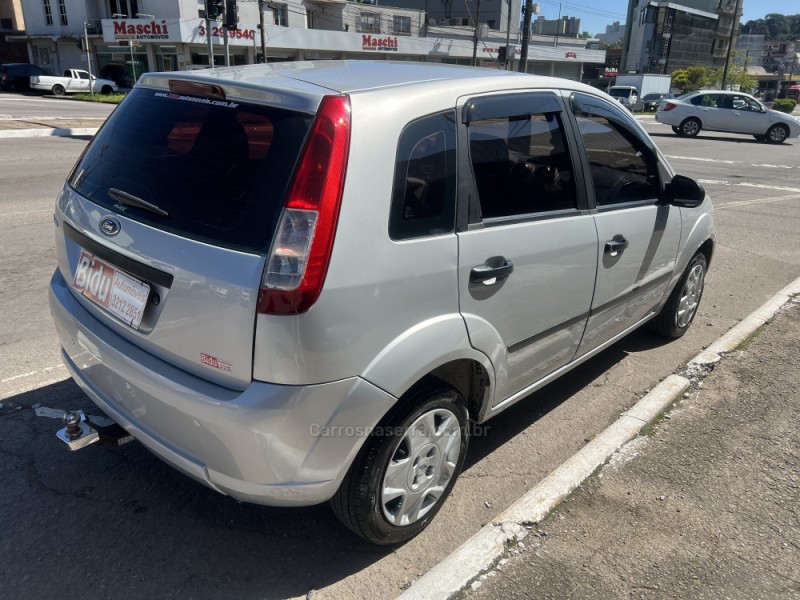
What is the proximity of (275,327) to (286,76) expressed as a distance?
1.10m

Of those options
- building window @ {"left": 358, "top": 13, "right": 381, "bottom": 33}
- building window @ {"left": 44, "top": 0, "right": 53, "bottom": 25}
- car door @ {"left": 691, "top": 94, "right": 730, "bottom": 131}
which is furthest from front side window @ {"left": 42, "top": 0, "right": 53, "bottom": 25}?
car door @ {"left": 691, "top": 94, "right": 730, "bottom": 131}

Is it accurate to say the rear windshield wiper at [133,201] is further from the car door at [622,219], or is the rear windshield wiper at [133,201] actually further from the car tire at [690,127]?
the car tire at [690,127]

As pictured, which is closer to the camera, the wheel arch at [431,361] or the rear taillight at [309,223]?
the rear taillight at [309,223]

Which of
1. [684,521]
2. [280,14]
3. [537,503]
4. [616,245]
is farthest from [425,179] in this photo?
[280,14]

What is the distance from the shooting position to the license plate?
237 centimetres

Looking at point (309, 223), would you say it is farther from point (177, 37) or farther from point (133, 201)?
point (177, 37)

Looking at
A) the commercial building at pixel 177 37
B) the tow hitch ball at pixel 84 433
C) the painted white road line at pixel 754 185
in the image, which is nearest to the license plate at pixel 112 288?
the tow hitch ball at pixel 84 433

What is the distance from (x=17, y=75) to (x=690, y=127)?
3750cm

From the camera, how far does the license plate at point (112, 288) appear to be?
7.77ft

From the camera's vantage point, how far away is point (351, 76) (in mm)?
2594

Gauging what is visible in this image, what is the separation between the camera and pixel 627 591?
2500 millimetres

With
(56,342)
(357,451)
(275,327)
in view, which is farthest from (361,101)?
(56,342)

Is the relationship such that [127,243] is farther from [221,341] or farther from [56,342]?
[56,342]

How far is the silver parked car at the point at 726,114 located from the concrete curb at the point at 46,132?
2021 centimetres
